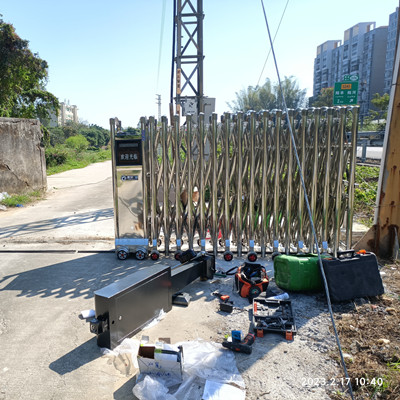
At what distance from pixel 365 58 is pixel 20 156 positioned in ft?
270

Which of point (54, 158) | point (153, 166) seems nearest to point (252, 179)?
point (153, 166)

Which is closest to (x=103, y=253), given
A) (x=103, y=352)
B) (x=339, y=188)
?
Result: (x=103, y=352)

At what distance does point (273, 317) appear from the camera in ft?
11.6

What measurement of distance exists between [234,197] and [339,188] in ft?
5.32

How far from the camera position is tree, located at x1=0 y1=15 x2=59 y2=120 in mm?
16672

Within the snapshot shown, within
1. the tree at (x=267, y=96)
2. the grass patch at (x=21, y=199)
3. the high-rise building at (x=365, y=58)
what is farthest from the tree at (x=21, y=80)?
the high-rise building at (x=365, y=58)

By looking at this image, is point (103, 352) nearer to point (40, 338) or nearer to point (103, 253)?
point (40, 338)

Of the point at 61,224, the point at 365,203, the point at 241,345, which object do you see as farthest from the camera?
the point at 365,203

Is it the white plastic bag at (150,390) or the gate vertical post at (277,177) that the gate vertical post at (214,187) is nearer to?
the gate vertical post at (277,177)

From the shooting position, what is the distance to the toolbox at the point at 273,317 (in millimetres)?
3359

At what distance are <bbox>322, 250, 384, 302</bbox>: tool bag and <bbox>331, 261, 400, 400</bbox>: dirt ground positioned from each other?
10cm

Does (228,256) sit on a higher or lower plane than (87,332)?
higher

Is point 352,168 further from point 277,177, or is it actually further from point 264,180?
point 264,180
